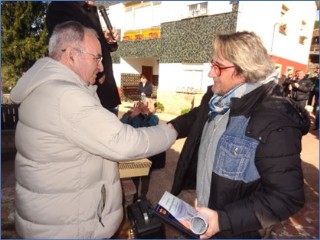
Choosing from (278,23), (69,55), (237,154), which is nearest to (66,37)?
(69,55)

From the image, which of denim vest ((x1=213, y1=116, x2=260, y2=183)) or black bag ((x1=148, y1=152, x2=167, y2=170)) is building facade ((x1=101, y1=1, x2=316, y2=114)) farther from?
denim vest ((x1=213, y1=116, x2=260, y2=183))

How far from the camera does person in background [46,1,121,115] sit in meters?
2.39

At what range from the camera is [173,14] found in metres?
14.6

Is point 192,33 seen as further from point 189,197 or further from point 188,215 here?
point 188,215

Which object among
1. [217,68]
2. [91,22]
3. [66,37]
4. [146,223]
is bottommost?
[146,223]

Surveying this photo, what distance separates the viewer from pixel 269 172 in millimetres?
1529

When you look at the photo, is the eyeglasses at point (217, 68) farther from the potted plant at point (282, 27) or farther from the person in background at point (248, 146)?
the potted plant at point (282, 27)

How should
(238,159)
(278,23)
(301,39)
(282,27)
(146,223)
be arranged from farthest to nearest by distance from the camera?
(301,39) < (282,27) < (278,23) < (146,223) < (238,159)

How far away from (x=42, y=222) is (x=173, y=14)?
47.3ft

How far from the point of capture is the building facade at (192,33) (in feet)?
40.4

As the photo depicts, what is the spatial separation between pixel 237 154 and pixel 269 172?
0.20 meters

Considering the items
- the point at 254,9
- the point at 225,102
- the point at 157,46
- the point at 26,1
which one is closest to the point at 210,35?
the point at 254,9

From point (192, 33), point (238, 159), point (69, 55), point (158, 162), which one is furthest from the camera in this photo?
point (192, 33)

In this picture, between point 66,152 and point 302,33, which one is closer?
point 66,152
